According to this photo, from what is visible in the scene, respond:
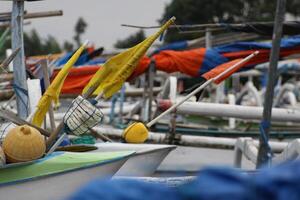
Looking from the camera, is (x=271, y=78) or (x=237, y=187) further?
(x=271, y=78)

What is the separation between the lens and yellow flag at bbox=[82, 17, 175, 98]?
13.6ft

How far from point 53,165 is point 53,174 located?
0.19 ft

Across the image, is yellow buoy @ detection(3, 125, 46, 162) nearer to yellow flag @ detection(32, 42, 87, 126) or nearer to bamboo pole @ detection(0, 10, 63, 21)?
yellow flag @ detection(32, 42, 87, 126)

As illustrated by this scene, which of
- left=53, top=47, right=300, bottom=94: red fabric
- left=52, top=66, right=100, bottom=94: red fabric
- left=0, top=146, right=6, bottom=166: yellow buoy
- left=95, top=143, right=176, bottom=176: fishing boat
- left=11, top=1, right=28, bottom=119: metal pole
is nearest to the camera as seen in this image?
left=0, top=146, right=6, bottom=166: yellow buoy

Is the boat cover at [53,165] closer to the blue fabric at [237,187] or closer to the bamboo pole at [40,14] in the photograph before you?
the blue fabric at [237,187]

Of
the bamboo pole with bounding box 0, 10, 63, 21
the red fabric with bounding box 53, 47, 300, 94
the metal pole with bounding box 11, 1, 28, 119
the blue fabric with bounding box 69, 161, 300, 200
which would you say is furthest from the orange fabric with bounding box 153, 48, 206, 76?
the blue fabric with bounding box 69, 161, 300, 200

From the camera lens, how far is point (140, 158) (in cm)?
457

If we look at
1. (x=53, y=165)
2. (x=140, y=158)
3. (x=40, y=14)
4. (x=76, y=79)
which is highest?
(x=40, y=14)

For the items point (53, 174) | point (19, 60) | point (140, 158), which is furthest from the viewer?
point (19, 60)

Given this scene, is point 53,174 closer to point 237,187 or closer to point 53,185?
point 53,185

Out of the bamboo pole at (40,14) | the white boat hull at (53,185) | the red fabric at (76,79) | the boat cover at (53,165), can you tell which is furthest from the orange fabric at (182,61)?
the white boat hull at (53,185)

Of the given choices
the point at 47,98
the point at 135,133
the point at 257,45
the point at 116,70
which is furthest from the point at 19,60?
the point at 257,45

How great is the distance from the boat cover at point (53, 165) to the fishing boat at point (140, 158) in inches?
30.0

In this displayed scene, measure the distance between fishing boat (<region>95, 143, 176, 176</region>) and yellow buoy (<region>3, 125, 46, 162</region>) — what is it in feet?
3.47
